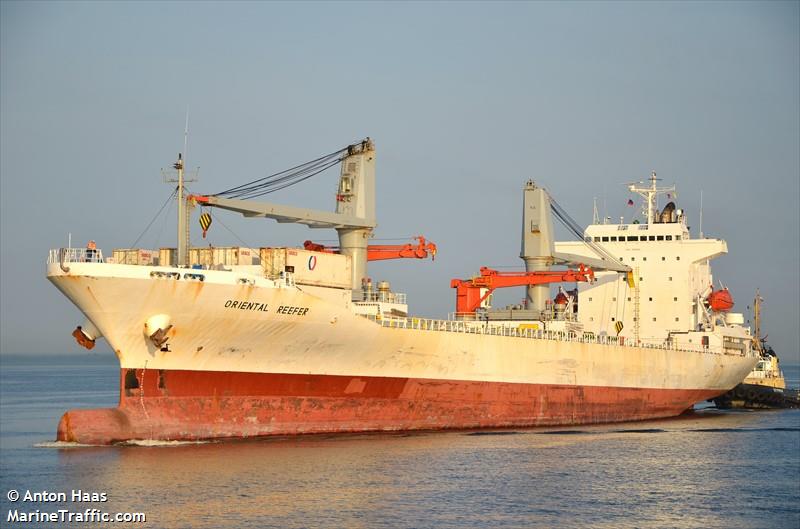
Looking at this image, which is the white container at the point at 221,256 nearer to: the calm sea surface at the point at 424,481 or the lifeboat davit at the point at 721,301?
the calm sea surface at the point at 424,481

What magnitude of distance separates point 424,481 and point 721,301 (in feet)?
95.1

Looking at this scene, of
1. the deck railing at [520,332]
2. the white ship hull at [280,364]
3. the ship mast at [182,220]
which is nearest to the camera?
the white ship hull at [280,364]

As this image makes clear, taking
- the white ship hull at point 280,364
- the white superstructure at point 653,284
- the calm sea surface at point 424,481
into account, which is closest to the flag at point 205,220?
the white ship hull at point 280,364

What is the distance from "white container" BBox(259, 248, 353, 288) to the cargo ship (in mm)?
62

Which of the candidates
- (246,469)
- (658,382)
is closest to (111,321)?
(246,469)

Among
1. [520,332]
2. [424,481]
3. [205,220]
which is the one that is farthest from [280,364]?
[520,332]

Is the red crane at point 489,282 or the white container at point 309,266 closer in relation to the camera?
the white container at point 309,266

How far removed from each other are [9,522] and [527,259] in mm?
28326

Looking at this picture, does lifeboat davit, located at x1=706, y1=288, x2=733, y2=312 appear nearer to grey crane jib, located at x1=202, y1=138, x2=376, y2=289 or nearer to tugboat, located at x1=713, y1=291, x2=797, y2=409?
tugboat, located at x1=713, y1=291, x2=797, y2=409

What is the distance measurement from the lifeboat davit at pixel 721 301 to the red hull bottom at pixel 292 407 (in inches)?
541

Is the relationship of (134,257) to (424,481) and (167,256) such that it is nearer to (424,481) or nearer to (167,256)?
(167,256)

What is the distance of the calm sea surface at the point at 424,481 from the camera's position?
68.3 ft

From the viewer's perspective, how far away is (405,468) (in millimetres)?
25844

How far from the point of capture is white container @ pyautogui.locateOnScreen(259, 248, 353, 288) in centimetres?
3167
